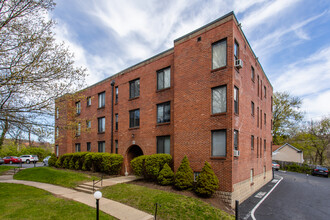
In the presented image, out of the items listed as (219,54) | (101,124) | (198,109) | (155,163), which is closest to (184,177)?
(155,163)

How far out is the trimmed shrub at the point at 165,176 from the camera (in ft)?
39.7

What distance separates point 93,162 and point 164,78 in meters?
9.83

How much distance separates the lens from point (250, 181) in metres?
14.4

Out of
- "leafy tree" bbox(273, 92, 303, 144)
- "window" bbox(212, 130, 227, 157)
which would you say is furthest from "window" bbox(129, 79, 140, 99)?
"leafy tree" bbox(273, 92, 303, 144)

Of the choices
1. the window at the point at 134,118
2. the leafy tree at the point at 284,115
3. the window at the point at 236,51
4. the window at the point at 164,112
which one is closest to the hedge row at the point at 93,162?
the window at the point at 134,118

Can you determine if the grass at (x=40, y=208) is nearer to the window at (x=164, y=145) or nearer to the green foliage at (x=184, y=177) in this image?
the green foliage at (x=184, y=177)

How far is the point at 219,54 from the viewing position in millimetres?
12031

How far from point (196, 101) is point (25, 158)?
3876 cm

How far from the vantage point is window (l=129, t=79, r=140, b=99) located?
57.7 ft

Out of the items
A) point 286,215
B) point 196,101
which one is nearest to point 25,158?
point 196,101

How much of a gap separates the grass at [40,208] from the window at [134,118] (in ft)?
28.5

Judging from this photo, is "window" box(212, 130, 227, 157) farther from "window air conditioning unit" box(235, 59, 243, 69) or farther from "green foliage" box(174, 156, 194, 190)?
"window air conditioning unit" box(235, 59, 243, 69)

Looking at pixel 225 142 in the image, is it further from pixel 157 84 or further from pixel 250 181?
pixel 157 84

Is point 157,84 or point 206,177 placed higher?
point 157,84
